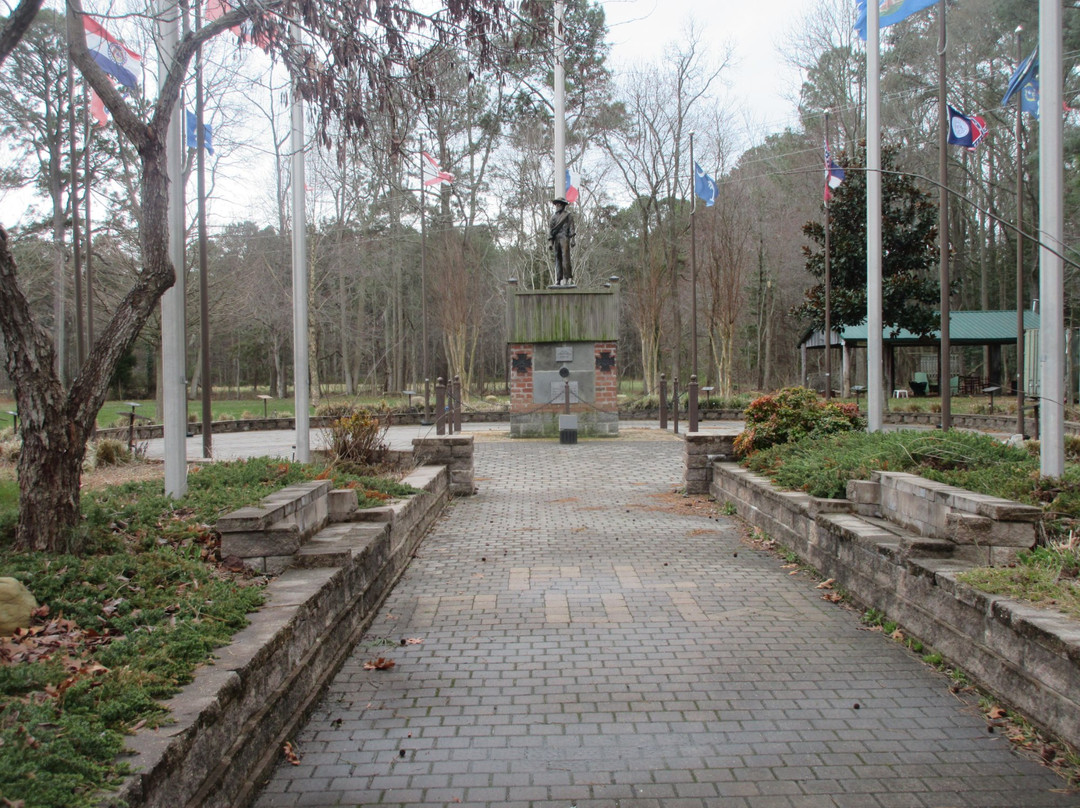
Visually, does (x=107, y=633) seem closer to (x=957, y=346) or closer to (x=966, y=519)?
(x=966, y=519)

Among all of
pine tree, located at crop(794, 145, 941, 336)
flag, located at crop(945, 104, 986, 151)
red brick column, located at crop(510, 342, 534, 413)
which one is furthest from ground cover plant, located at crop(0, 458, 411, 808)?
pine tree, located at crop(794, 145, 941, 336)

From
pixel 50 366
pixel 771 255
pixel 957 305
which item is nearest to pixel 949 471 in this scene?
pixel 50 366

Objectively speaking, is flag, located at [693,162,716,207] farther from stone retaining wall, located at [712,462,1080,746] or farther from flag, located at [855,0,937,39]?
stone retaining wall, located at [712,462,1080,746]

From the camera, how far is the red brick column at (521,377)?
19152mm

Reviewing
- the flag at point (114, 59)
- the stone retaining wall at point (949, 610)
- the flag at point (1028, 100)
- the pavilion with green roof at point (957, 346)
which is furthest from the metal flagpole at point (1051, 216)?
the pavilion with green roof at point (957, 346)

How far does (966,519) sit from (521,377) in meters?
14.8

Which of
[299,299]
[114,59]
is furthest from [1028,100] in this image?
[114,59]

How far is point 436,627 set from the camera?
536 centimetres

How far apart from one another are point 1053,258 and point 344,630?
560 cm

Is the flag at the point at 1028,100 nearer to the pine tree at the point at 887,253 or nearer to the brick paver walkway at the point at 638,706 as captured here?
the brick paver walkway at the point at 638,706

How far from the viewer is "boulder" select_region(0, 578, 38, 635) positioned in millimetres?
3328

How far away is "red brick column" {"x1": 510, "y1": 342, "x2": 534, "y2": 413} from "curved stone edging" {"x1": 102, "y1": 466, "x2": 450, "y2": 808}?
1358 cm

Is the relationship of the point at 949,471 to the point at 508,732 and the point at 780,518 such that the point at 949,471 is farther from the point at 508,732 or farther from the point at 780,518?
the point at 508,732

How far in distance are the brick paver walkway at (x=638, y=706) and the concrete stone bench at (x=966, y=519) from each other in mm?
775
